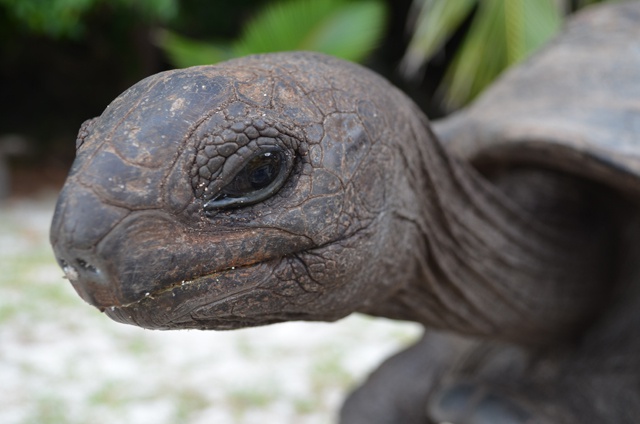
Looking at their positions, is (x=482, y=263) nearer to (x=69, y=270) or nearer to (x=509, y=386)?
(x=509, y=386)

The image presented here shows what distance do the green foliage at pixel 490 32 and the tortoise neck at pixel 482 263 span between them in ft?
9.55

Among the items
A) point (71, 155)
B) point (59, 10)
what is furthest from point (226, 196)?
point (71, 155)

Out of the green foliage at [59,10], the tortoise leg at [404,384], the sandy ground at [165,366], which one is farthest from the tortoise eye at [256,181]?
the green foliage at [59,10]

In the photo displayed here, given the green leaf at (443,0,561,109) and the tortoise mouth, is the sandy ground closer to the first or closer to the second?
the tortoise mouth

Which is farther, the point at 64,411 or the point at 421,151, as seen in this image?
the point at 64,411

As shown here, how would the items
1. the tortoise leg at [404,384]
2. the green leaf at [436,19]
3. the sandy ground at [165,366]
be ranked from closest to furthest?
1. the tortoise leg at [404,384]
2. the sandy ground at [165,366]
3. the green leaf at [436,19]

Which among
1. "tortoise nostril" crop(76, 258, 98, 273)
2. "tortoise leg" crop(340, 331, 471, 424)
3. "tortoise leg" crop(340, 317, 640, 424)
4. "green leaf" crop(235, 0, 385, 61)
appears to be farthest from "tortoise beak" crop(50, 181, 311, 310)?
"green leaf" crop(235, 0, 385, 61)

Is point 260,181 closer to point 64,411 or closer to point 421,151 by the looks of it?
point 421,151

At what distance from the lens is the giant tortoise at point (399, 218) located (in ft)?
2.87

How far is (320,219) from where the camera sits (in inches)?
39.1

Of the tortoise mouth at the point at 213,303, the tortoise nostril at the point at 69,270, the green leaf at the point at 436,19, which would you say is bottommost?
the green leaf at the point at 436,19

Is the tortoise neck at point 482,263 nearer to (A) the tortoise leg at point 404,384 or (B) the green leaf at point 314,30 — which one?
(A) the tortoise leg at point 404,384

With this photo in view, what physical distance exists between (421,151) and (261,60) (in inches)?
13.1

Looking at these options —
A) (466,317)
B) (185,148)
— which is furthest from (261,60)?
(466,317)
